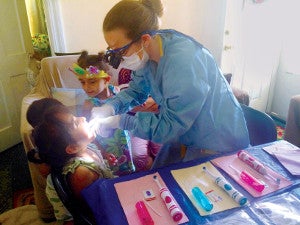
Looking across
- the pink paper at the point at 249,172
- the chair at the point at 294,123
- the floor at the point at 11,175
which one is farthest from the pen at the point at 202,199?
the floor at the point at 11,175

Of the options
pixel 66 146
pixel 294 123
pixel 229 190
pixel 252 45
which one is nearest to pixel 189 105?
pixel 229 190

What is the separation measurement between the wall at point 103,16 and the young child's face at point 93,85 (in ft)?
3.47

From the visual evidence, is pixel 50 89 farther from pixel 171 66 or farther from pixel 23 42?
pixel 171 66

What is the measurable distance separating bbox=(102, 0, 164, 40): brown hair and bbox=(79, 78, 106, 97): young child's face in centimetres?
82

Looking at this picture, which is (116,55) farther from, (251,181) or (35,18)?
(35,18)

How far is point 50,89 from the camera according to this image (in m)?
2.13

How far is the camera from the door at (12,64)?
251cm

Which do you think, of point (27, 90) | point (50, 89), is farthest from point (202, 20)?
point (27, 90)

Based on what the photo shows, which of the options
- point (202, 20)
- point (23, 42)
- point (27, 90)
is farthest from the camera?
point (202, 20)

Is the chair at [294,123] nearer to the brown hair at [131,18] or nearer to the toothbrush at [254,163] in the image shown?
the toothbrush at [254,163]

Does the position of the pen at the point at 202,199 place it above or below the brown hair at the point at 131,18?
below

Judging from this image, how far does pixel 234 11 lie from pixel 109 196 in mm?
2596

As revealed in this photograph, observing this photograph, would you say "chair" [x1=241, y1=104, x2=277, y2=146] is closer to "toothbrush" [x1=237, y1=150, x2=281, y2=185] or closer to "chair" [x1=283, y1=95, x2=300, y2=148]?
"toothbrush" [x1=237, y1=150, x2=281, y2=185]

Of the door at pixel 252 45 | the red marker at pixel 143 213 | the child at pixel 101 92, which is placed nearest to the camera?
the red marker at pixel 143 213
